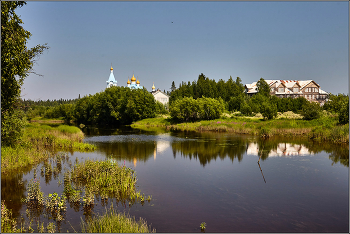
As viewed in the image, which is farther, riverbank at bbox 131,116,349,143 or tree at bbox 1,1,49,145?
riverbank at bbox 131,116,349,143

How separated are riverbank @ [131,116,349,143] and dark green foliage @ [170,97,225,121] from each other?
2.20m

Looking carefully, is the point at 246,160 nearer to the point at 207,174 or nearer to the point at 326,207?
the point at 207,174

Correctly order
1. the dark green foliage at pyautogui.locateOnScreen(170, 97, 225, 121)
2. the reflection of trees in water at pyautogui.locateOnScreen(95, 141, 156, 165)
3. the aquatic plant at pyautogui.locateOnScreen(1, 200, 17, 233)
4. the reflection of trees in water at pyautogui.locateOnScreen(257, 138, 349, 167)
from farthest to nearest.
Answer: the dark green foliage at pyautogui.locateOnScreen(170, 97, 225, 121) → the reflection of trees in water at pyautogui.locateOnScreen(95, 141, 156, 165) → the reflection of trees in water at pyautogui.locateOnScreen(257, 138, 349, 167) → the aquatic plant at pyautogui.locateOnScreen(1, 200, 17, 233)

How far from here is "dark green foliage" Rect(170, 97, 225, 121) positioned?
6066cm

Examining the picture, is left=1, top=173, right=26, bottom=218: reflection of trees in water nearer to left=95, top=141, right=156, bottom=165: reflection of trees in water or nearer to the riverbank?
left=95, top=141, right=156, bottom=165: reflection of trees in water

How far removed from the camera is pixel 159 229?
11625 mm

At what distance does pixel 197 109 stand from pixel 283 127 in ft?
71.4

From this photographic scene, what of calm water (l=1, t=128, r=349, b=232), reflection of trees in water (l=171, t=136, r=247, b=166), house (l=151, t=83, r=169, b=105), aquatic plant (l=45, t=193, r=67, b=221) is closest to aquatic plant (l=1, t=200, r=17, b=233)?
calm water (l=1, t=128, r=349, b=232)

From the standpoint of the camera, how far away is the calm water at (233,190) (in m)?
12.5

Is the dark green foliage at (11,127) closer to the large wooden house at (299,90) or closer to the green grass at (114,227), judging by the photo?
the green grass at (114,227)

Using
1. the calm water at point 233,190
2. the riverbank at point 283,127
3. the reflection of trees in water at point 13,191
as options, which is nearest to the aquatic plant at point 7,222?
the reflection of trees in water at point 13,191

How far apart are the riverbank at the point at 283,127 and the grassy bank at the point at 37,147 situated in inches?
992

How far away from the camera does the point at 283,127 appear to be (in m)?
43.0

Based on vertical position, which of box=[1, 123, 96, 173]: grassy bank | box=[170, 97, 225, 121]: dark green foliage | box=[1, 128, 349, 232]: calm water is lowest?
box=[1, 128, 349, 232]: calm water
